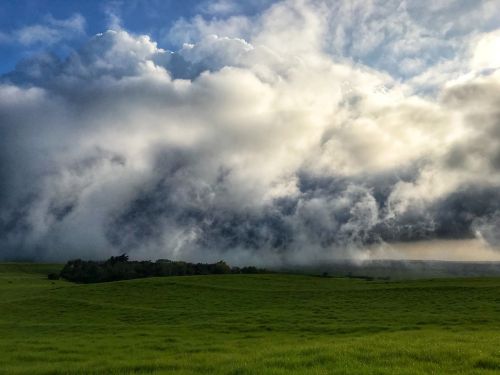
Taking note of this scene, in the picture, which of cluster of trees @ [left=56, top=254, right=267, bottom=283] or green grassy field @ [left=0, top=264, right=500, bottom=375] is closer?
green grassy field @ [left=0, top=264, right=500, bottom=375]

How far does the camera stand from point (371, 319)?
43.8m

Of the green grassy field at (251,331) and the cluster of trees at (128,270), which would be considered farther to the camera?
the cluster of trees at (128,270)

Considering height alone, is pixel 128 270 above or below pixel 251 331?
above

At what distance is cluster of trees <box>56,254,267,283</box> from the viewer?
150 meters

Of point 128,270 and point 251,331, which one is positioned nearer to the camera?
point 251,331

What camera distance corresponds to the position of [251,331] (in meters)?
36.7

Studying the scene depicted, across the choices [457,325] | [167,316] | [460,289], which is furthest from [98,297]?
[460,289]

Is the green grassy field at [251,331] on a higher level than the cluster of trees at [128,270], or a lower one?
lower

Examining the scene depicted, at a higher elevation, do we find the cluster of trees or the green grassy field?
the cluster of trees

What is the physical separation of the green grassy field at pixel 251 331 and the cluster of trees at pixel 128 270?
72.2 meters

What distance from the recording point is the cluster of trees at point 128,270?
150m

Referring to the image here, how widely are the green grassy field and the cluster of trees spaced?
72245mm

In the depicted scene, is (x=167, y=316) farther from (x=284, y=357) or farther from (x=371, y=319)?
(x=284, y=357)

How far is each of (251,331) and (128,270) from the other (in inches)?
4998
